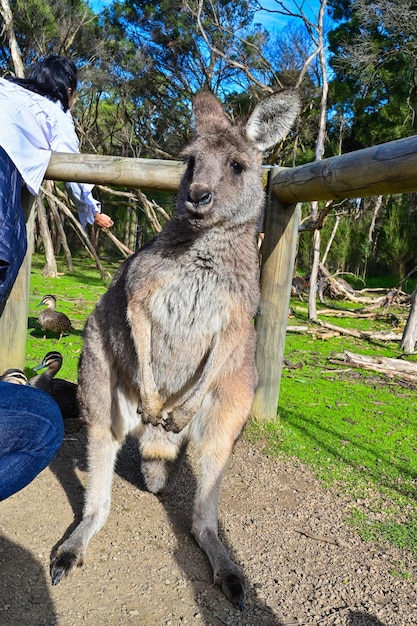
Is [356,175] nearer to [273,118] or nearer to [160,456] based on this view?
[273,118]

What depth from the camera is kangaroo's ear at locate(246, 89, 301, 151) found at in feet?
7.52

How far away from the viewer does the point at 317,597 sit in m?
1.89

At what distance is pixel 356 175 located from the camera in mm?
2316

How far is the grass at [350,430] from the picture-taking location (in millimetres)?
2523

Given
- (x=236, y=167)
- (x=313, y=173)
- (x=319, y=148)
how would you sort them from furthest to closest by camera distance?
(x=319, y=148)
(x=313, y=173)
(x=236, y=167)

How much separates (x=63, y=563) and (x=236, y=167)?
1580 mm

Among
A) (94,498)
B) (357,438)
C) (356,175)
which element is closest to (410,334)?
(357,438)

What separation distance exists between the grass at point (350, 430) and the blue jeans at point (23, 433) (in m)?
1.33

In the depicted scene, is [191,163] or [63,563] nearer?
[63,563]

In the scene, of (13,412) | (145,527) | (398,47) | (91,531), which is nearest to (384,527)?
(145,527)

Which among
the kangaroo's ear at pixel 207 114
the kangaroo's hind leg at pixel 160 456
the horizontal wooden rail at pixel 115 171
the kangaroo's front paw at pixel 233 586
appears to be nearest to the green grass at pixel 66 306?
the horizontal wooden rail at pixel 115 171

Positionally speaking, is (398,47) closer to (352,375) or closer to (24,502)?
(352,375)

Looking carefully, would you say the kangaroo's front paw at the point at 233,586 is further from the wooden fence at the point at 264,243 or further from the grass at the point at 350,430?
the wooden fence at the point at 264,243

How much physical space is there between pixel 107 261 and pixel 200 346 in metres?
14.4
